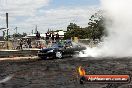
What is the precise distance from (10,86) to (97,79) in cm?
816

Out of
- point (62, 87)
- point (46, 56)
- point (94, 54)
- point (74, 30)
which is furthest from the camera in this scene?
point (74, 30)

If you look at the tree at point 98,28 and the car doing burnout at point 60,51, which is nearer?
the car doing burnout at point 60,51

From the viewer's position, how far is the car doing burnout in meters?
31.5

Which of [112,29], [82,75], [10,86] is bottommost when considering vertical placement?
[10,86]

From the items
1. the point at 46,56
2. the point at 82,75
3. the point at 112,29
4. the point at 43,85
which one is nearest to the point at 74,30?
the point at 112,29

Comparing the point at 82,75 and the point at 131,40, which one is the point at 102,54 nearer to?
the point at 131,40

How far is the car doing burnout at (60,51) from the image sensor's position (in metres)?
31.5

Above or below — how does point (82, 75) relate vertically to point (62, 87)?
above

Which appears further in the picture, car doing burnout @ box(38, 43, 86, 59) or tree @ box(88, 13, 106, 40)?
tree @ box(88, 13, 106, 40)

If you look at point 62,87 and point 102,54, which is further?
point 102,54

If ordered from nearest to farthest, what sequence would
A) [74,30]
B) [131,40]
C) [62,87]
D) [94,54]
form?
[62,87]
[94,54]
[131,40]
[74,30]

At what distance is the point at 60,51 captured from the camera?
3189 centimetres

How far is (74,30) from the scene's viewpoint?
125 metres

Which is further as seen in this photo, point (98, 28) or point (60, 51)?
point (98, 28)
